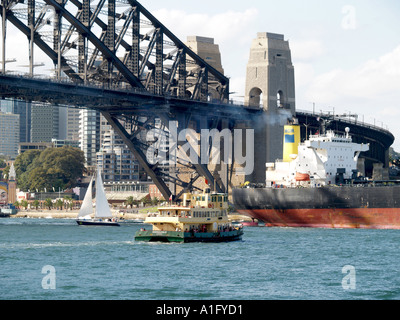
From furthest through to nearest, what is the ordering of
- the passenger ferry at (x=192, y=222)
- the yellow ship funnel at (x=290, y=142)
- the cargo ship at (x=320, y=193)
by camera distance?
the yellow ship funnel at (x=290, y=142) < the cargo ship at (x=320, y=193) < the passenger ferry at (x=192, y=222)

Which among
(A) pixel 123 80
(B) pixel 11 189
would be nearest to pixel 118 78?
(A) pixel 123 80

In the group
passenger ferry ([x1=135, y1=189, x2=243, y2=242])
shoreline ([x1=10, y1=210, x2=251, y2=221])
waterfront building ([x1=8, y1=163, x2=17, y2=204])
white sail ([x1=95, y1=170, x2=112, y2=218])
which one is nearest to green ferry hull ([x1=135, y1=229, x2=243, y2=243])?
passenger ferry ([x1=135, y1=189, x2=243, y2=242])

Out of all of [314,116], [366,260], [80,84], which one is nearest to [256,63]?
[314,116]

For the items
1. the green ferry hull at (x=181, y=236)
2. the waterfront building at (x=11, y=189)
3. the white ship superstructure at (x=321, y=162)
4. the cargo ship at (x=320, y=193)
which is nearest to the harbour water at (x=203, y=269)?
Result: the green ferry hull at (x=181, y=236)

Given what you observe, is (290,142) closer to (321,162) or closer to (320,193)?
(321,162)

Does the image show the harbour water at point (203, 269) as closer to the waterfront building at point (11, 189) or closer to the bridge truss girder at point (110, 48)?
the bridge truss girder at point (110, 48)

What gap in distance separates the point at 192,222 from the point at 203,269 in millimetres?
15953

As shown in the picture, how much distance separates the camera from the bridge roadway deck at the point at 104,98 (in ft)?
290

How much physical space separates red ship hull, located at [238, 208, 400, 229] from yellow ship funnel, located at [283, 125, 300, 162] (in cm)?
862

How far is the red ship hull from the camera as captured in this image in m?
83.5

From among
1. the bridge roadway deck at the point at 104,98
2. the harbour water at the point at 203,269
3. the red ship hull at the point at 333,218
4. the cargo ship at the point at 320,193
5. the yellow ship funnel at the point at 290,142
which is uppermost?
the bridge roadway deck at the point at 104,98

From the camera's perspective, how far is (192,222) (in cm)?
6444
